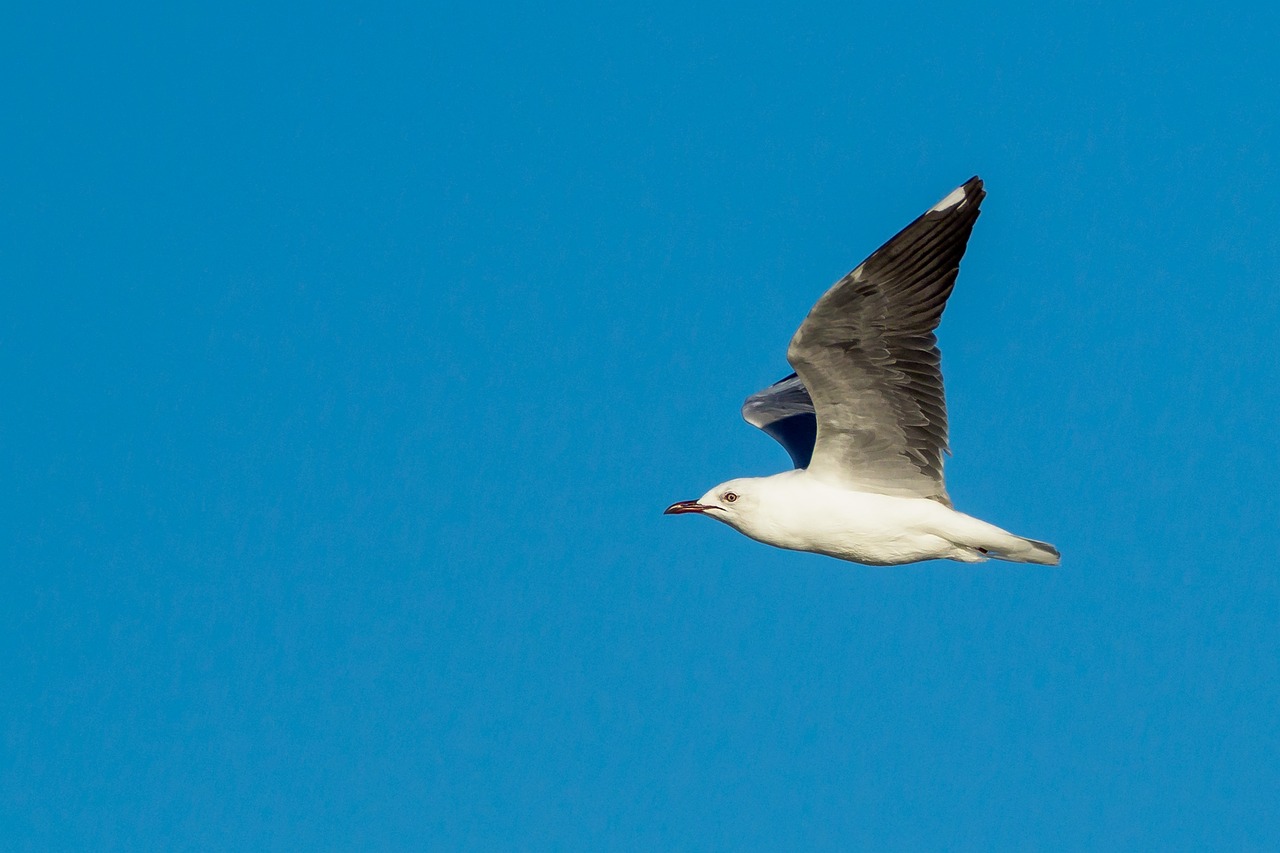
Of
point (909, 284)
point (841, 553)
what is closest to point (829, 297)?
point (909, 284)

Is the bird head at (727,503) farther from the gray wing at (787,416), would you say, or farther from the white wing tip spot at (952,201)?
the white wing tip spot at (952,201)

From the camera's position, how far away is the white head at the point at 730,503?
1316cm

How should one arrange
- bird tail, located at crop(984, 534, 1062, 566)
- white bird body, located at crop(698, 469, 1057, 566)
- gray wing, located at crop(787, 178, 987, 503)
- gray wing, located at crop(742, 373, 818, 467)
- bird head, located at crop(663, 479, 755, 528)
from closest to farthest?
gray wing, located at crop(787, 178, 987, 503) < bird tail, located at crop(984, 534, 1062, 566) < white bird body, located at crop(698, 469, 1057, 566) < bird head, located at crop(663, 479, 755, 528) < gray wing, located at crop(742, 373, 818, 467)

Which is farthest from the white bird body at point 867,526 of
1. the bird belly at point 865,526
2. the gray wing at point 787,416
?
the gray wing at point 787,416

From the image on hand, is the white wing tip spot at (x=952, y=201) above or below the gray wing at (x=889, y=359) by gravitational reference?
above

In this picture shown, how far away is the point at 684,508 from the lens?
1347cm

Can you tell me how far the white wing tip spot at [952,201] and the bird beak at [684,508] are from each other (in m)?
3.22

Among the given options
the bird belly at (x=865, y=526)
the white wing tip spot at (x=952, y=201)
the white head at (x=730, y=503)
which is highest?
the white wing tip spot at (x=952, y=201)

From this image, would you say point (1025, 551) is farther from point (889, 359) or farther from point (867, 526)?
point (889, 359)

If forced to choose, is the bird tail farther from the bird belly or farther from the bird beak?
the bird beak

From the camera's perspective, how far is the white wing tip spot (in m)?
11.9

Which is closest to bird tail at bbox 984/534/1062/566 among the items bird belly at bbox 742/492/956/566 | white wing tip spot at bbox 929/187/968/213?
bird belly at bbox 742/492/956/566

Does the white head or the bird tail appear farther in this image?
the white head

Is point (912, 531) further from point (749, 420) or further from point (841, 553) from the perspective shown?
point (749, 420)
